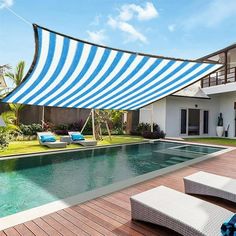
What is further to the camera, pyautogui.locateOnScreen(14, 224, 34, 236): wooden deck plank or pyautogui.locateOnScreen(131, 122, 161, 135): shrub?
pyautogui.locateOnScreen(131, 122, 161, 135): shrub

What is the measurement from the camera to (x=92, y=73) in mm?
8891

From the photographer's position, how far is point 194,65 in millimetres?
8953

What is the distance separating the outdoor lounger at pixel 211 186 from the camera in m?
4.34

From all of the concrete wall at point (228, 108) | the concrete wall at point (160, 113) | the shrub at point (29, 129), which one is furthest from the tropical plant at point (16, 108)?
the concrete wall at point (228, 108)

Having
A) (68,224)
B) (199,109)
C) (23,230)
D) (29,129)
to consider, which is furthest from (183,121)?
(23,230)

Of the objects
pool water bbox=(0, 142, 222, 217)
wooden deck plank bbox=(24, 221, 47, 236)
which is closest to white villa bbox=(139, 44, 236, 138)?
pool water bbox=(0, 142, 222, 217)

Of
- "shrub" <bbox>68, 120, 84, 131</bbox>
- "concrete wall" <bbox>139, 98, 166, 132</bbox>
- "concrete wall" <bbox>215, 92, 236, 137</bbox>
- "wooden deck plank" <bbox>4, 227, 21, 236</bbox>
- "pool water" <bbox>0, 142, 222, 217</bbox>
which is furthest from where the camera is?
"shrub" <bbox>68, 120, 84, 131</bbox>

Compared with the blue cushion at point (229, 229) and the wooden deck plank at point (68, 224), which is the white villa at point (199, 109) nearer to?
the wooden deck plank at point (68, 224)

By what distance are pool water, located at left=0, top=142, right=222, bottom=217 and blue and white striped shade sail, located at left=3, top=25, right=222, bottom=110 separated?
3.14 m

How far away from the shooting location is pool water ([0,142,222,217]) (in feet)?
17.0

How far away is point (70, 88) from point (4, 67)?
10.5m

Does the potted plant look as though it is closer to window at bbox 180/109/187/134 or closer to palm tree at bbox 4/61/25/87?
window at bbox 180/109/187/134

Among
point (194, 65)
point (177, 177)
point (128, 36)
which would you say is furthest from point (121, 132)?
point (177, 177)

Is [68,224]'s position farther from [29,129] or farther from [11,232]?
[29,129]
